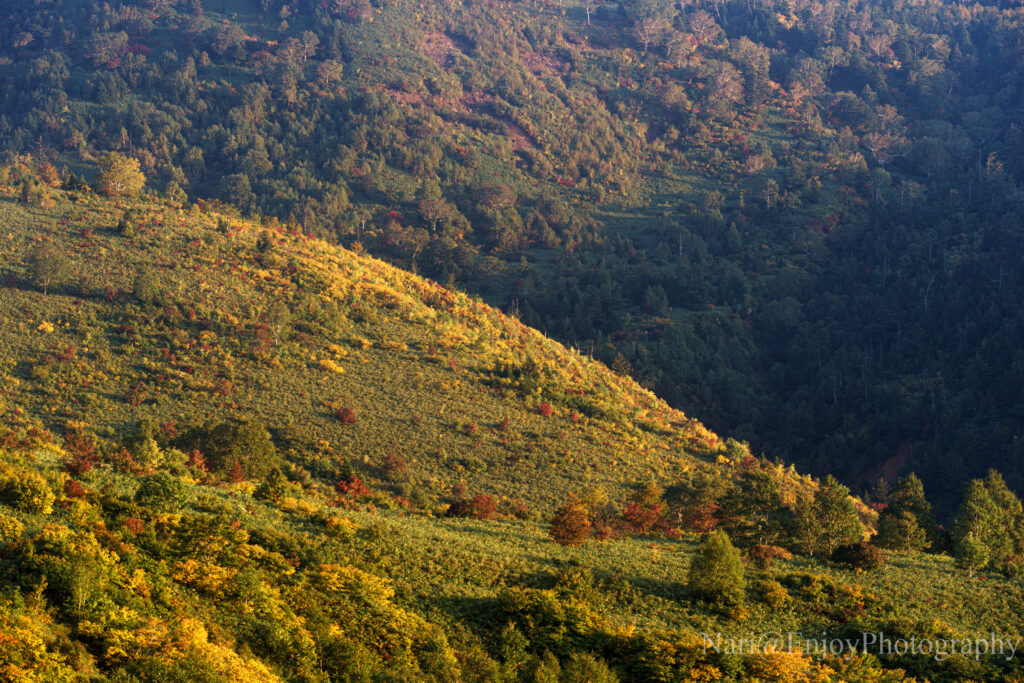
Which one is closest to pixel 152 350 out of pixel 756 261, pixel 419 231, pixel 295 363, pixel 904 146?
pixel 295 363

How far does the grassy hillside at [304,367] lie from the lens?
180 feet

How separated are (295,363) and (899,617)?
47.4 m

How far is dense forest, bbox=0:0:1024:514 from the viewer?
10581 cm

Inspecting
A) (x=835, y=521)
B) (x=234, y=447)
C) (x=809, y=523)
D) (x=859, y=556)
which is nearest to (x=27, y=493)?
(x=234, y=447)

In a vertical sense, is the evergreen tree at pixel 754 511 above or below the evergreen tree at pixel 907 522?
below

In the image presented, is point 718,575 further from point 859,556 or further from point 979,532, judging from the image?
point 979,532

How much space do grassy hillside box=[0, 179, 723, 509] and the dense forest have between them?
31826mm

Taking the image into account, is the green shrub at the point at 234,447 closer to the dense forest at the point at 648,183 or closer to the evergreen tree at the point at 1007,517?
the evergreen tree at the point at 1007,517

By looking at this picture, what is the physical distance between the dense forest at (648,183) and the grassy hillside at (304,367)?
104 feet

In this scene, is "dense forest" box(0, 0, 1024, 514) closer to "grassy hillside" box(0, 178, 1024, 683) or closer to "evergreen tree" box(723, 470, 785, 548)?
"grassy hillside" box(0, 178, 1024, 683)

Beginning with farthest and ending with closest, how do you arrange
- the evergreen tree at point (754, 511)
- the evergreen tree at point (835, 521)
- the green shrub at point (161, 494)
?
the evergreen tree at point (754, 511) → the evergreen tree at point (835, 521) → the green shrub at point (161, 494)

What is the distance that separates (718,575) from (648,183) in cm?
13801

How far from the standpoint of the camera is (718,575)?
31484 mm

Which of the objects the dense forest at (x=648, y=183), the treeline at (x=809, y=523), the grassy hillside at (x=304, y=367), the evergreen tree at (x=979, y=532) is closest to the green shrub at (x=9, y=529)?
the treeline at (x=809, y=523)
